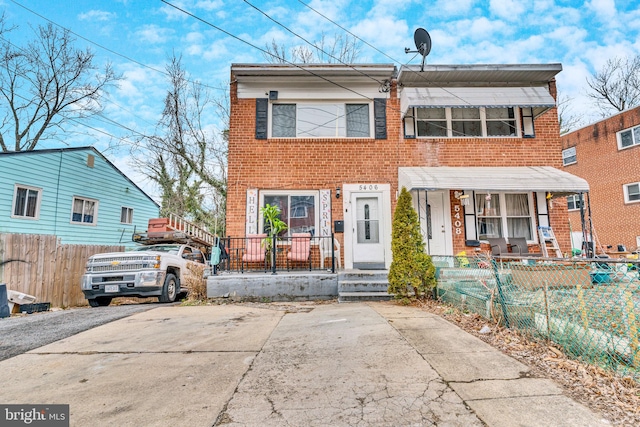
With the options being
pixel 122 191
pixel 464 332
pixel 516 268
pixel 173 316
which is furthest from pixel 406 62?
pixel 122 191

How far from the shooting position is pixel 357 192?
9.03m

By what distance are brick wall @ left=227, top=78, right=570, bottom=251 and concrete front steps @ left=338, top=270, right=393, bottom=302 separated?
2.20 meters

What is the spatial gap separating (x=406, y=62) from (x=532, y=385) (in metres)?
8.89

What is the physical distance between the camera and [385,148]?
9.27 meters

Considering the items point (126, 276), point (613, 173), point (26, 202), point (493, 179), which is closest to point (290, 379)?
point (126, 276)

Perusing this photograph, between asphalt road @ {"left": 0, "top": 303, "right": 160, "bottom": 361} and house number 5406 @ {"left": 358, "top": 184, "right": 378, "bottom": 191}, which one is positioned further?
house number 5406 @ {"left": 358, "top": 184, "right": 378, "bottom": 191}

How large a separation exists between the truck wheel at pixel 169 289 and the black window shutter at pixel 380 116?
6787 mm

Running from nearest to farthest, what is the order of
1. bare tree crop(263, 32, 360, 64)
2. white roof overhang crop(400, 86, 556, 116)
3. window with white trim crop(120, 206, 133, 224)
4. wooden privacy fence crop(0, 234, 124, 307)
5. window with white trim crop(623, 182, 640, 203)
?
1. wooden privacy fence crop(0, 234, 124, 307)
2. white roof overhang crop(400, 86, 556, 116)
3. window with white trim crop(623, 182, 640, 203)
4. window with white trim crop(120, 206, 133, 224)
5. bare tree crop(263, 32, 360, 64)

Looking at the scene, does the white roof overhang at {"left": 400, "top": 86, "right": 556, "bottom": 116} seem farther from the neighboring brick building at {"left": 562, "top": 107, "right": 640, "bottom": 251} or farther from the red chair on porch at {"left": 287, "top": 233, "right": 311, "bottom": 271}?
the neighboring brick building at {"left": 562, "top": 107, "right": 640, "bottom": 251}

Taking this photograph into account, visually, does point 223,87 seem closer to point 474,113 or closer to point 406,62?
point 406,62

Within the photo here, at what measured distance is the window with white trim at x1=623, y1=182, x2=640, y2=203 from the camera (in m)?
15.2

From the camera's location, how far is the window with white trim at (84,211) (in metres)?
13.1

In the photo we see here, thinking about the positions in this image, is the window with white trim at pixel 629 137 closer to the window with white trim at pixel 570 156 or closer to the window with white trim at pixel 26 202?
the window with white trim at pixel 570 156

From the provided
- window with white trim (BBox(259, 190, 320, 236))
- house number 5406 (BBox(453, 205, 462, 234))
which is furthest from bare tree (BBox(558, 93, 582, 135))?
window with white trim (BBox(259, 190, 320, 236))
